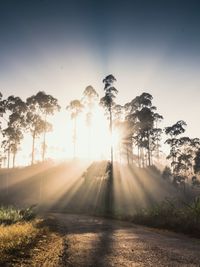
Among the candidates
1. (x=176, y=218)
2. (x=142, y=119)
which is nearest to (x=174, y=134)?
(x=142, y=119)

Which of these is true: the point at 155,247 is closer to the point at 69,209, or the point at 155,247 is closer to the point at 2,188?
the point at 69,209

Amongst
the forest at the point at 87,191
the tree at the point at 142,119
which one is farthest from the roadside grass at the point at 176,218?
the tree at the point at 142,119

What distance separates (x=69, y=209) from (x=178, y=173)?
2972cm

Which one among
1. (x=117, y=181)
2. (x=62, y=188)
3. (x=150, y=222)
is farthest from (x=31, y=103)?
(x=150, y=222)

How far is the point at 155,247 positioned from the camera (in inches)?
301

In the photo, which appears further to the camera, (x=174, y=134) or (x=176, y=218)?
(x=174, y=134)

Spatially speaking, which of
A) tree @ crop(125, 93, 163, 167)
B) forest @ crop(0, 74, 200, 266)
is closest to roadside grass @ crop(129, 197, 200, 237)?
forest @ crop(0, 74, 200, 266)

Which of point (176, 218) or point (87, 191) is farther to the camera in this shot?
point (87, 191)

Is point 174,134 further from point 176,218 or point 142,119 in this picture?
point 176,218

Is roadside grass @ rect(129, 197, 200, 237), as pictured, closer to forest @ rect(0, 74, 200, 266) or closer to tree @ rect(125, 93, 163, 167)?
forest @ rect(0, 74, 200, 266)

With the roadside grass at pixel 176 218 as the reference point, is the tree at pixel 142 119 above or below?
above

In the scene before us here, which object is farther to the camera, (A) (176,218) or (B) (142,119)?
(B) (142,119)

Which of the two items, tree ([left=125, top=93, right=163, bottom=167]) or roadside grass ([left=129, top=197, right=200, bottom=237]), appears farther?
tree ([left=125, top=93, right=163, bottom=167])

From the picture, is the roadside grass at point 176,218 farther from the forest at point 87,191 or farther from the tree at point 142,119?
the tree at point 142,119
